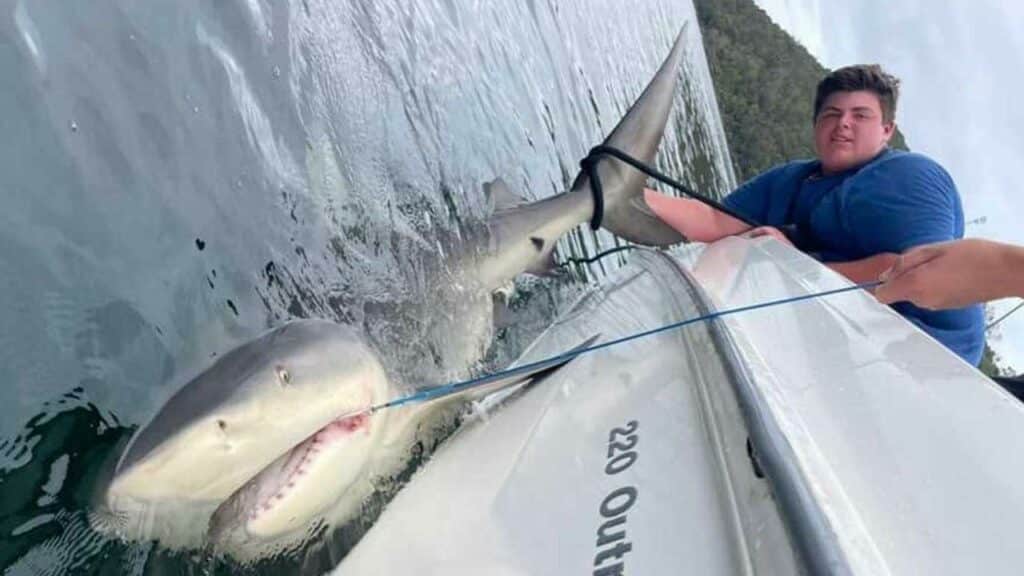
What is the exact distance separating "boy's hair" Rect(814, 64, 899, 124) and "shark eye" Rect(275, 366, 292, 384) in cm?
230

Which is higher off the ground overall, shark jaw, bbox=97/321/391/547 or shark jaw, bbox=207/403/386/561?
shark jaw, bbox=97/321/391/547

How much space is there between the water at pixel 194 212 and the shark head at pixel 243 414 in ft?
0.44

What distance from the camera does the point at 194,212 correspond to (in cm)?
201

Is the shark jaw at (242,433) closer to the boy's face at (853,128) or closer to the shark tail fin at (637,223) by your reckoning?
the shark tail fin at (637,223)

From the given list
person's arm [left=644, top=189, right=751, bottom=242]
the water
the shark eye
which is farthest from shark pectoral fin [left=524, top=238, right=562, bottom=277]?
the shark eye

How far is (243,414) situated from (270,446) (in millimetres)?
101

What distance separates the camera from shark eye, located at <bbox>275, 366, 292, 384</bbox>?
4.86 ft

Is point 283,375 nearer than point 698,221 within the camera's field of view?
Yes

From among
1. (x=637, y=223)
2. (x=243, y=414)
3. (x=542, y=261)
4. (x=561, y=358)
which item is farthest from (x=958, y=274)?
(x=637, y=223)

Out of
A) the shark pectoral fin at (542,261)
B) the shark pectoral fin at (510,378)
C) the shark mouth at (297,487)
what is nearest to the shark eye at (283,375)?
the shark mouth at (297,487)

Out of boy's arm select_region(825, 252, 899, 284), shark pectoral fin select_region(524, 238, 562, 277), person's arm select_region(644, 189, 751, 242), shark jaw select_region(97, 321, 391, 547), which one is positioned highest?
shark jaw select_region(97, 321, 391, 547)

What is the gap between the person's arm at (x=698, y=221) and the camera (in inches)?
138

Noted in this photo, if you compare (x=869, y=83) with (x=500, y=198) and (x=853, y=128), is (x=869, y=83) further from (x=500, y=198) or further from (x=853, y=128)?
(x=500, y=198)

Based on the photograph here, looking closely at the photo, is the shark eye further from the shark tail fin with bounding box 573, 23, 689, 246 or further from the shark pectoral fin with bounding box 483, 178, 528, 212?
the shark tail fin with bounding box 573, 23, 689, 246
